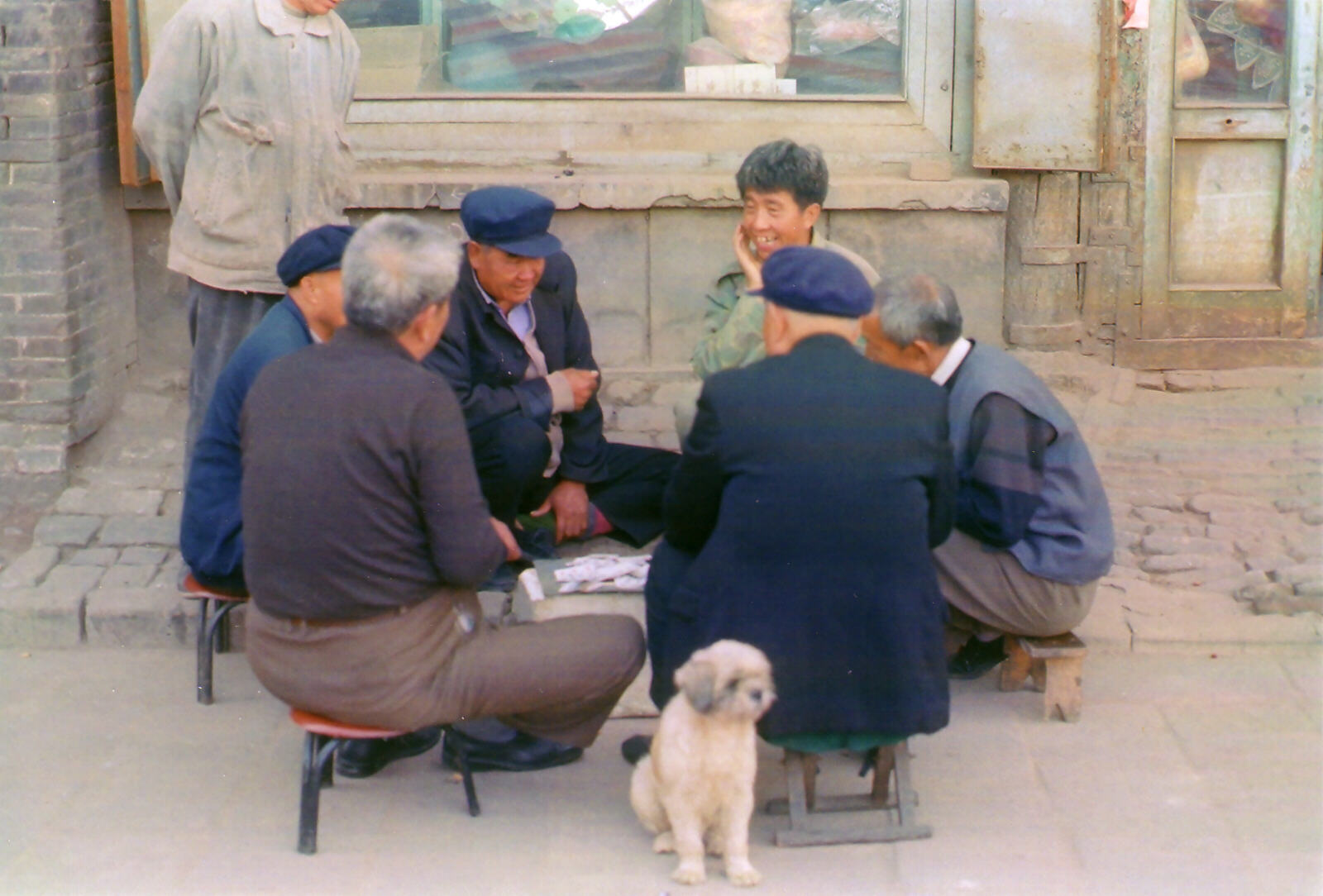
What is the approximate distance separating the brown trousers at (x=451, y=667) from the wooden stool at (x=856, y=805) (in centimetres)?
48

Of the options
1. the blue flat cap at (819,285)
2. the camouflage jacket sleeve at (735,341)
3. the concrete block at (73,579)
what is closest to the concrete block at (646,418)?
the camouflage jacket sleeve at (735,341)

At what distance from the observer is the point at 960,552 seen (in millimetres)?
4539

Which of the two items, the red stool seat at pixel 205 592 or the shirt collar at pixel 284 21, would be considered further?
the shirt collar at pixel 284 21

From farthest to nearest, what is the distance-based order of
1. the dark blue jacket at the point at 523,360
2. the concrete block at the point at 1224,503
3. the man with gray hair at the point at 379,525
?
the concrete block at the point at 1224,503
the dark blue jacket at the point at 523,360
the man with gray hair at the point at 379,525

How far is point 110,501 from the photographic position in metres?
6.03

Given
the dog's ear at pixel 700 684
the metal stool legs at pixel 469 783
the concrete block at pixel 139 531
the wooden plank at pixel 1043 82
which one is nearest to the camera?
the dog's ear at pixel 700 684

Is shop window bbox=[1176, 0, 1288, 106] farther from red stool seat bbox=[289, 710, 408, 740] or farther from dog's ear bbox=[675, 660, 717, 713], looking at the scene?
red stool seat bbox=[289, 710, 408, 740]

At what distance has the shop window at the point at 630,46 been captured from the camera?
678 cm

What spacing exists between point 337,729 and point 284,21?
2.66 metres

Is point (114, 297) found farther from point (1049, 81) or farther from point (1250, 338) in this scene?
point (1250, 338)

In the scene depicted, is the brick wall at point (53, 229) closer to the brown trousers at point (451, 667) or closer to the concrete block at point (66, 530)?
the concrete block at point (66, 530)

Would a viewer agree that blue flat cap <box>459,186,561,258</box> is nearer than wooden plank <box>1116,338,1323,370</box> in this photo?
Yes

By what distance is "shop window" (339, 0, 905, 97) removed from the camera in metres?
6.78

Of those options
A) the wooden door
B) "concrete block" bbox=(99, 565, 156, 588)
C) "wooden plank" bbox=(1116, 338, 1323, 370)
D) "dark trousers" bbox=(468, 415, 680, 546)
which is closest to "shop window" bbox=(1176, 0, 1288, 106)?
the wooden door
